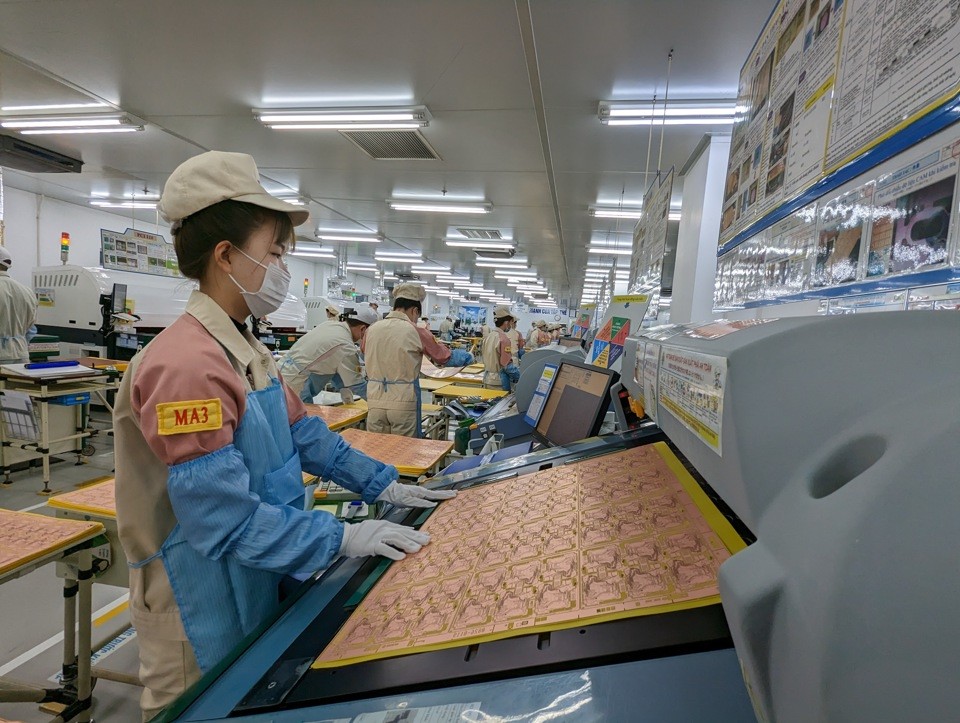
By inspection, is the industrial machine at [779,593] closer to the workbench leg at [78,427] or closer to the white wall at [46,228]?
the workbench leg at [78,427]

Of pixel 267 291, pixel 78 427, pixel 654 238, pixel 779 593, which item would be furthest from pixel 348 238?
pixel 779 593

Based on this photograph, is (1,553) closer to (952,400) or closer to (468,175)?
(952,400)

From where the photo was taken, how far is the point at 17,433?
4.62 meters

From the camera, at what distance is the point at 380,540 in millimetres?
1140

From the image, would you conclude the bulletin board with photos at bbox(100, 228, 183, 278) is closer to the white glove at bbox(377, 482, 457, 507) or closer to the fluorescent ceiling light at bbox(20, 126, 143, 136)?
the fluorescent ceiling light at bbox(20, 126, 143, 136)

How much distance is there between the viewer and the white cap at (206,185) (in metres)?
1.12

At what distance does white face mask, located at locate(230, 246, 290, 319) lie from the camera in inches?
49.4

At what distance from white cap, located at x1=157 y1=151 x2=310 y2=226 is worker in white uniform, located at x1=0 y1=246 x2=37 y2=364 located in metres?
5.77

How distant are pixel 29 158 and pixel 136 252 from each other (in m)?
4.58

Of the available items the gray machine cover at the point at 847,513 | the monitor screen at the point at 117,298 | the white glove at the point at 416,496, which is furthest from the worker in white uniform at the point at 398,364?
the monitor screen at the point at 117,298

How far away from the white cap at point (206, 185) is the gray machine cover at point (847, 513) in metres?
1.11

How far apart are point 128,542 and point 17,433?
5063 millimetres

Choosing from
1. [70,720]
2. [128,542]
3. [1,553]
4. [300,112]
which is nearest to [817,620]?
[128,542]

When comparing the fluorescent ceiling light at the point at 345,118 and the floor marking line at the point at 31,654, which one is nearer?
the floor marking line at the point at 31,654
